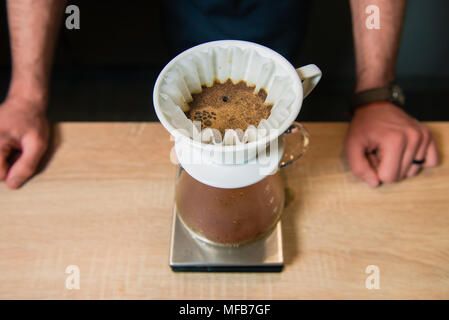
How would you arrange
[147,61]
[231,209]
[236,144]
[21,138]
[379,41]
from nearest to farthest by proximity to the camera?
[236,144] < [231,209] < [21,138] < [379,41] < [147,61]

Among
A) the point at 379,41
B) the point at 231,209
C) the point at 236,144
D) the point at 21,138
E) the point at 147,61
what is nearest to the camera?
the point at 236,144

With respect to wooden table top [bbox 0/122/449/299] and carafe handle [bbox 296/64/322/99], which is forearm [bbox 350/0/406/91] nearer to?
wooden table top [bbox 0/122/449/299]

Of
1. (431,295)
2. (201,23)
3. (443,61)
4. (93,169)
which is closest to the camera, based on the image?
(431,295)

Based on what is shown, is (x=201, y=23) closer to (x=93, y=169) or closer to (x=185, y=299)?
(x=93, y=169)

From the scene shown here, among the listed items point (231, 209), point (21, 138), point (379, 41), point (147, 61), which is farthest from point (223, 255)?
point (147, 61)

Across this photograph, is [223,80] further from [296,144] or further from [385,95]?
[385,95]
